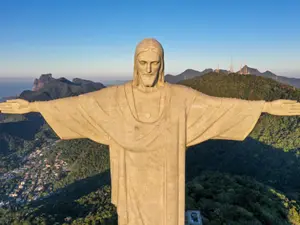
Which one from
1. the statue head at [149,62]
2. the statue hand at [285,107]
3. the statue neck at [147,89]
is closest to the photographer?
the statue head at [149,62]

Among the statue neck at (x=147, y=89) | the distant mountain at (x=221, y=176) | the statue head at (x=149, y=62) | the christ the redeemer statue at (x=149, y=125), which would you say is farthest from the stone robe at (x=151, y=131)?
the distant mountain at (x=221, y=176)

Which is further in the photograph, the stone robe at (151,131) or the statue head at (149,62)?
the stone robe at (151,131)

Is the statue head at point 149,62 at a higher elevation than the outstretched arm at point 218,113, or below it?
higher

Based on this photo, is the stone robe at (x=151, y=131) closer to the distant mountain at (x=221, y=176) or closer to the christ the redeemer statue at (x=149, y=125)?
the christ the redeemer statue at (x=149, y=125)

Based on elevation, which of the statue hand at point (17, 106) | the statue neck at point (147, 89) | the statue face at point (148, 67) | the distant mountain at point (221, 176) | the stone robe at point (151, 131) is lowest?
the distant mountain at point (221, 176)

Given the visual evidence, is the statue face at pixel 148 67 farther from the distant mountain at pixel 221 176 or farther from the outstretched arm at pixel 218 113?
the distant mountain at pixel 221 176

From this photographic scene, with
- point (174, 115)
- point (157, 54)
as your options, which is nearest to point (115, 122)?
point (174, 115)

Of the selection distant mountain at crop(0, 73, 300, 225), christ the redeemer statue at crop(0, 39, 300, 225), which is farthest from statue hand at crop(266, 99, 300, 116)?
distant mountain at crop(0, 73, 300, 225)

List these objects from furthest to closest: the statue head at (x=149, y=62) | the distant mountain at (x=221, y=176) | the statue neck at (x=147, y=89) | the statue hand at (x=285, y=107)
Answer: the distant mountain at (x=221, y=176)
the statue neck at (x=147, y=89)
the statue hand at (x=285, y=107)
the statue head at (x=149, y=62)

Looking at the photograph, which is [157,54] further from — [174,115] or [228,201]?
[228,201]
